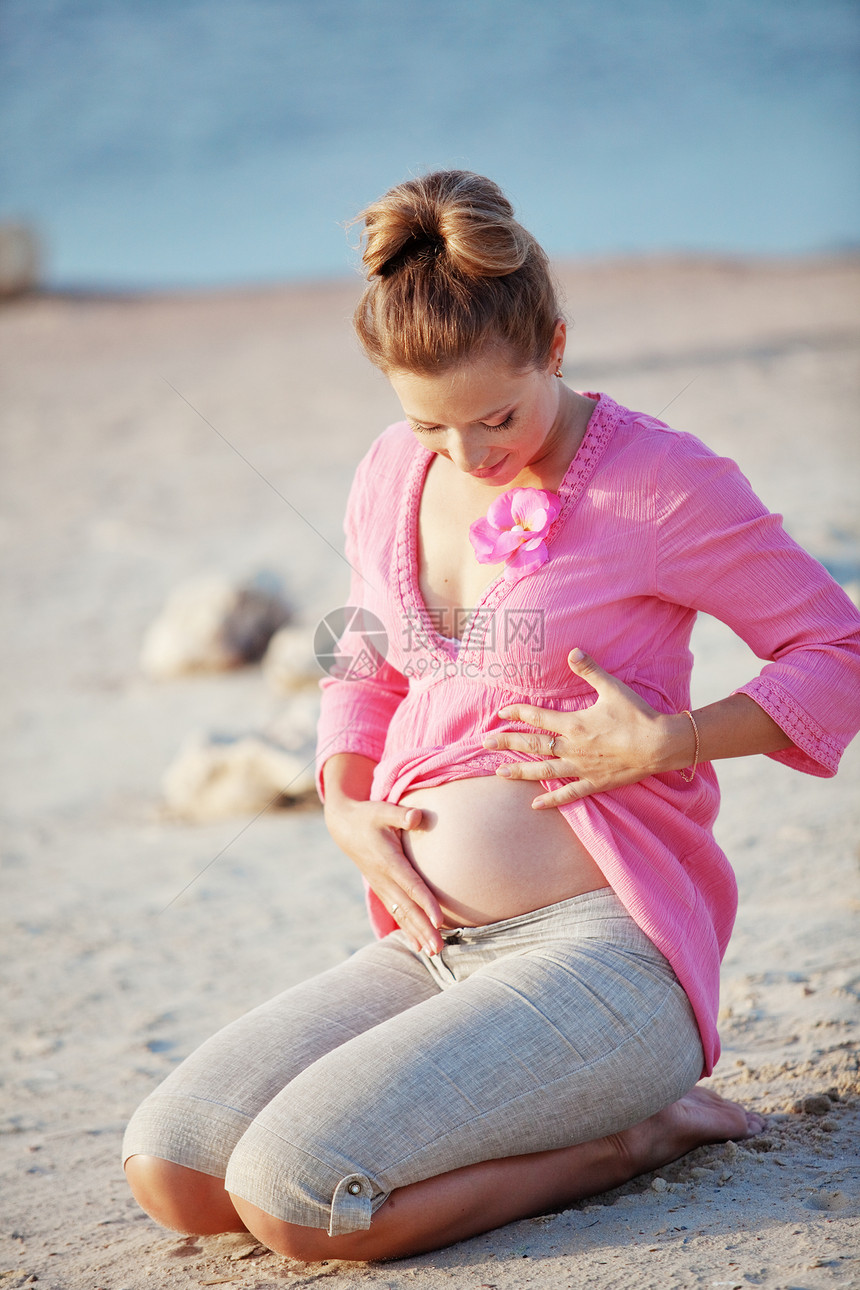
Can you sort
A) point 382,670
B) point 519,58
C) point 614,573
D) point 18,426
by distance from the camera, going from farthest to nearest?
point 519,58
point 18,426
point 382,670
point 614,573

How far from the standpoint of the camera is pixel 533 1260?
1.67 m

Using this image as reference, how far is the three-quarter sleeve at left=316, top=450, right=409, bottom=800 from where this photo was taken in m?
2.26

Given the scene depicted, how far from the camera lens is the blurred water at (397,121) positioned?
19750mm

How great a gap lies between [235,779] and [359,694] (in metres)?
2.14

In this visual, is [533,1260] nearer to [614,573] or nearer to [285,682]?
[614,573]

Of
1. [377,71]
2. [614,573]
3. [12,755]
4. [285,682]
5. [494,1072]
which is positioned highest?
[377,71]

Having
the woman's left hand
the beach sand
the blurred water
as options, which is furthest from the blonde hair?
the blurred water

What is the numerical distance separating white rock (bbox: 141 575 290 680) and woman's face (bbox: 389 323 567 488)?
4056 millimetres

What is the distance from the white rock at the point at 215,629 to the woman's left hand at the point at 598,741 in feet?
13.5

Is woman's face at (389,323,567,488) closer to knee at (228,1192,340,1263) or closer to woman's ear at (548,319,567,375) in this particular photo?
woman's ear at (548,319,567,375)

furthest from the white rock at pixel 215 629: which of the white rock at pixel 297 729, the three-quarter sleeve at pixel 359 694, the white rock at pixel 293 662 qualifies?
the three-quarter sleeve at pixel 359 694

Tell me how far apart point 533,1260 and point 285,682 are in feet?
12.7

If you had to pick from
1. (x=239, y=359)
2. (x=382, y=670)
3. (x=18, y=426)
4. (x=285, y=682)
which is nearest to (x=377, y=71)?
(x=239, y=359)

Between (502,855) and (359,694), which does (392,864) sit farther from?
(359,694)
